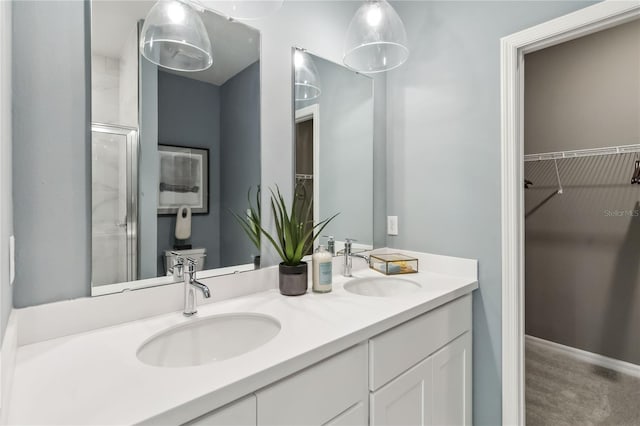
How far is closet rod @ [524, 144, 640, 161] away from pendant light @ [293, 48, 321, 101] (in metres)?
1.98

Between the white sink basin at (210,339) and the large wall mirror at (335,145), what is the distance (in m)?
0.63

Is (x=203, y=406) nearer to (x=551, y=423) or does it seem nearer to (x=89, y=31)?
(x=89, y=31)

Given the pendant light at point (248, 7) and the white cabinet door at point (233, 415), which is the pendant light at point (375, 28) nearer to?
the pendant light at point (248, 7)

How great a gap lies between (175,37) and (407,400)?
4.79 ft

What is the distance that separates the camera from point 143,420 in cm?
55

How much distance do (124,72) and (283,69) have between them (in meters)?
0.63

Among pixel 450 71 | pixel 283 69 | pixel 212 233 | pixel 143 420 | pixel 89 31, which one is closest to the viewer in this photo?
pixel 143 420

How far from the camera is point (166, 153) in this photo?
3.73ft

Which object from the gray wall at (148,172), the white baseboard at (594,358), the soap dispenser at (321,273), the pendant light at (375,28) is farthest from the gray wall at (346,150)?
the white baseboard at (594,358)

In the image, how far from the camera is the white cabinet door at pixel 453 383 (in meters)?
1.29

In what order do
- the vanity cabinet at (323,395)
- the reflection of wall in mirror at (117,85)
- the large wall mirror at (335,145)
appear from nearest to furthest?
the vanity cabinet at (323,395), the reflection of wall in mirror at (117,85), the large wall mirror at (335,145)

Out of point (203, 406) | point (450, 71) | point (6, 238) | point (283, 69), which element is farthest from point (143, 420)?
point (450, 71)

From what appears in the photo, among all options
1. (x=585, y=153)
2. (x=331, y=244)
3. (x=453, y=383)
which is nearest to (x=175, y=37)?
(x=331, y=244)

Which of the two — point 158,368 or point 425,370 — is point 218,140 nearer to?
point 158,368
